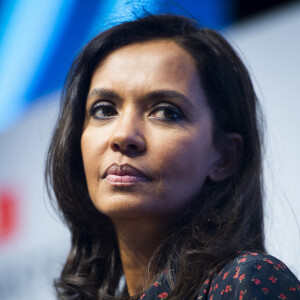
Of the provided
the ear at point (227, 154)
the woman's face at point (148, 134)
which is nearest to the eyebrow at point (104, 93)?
the woman's face at point (148, 134)

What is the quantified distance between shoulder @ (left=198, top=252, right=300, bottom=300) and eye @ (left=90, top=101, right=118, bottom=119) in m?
0.62

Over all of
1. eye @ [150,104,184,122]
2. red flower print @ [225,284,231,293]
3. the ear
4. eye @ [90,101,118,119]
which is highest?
eye @ [90,101,118,119]

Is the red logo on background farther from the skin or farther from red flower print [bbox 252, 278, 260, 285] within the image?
red flower print [bbox 252, 278, 260, 285]

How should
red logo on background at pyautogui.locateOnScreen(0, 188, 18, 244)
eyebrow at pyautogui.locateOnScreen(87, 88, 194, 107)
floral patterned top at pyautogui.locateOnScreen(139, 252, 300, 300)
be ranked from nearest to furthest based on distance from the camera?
floral patterned top at pyautogui.locateOnScreen(139, 252, 300, 300) < eyebrow at pyautogui.locateOnScreen(87, 88, 194, 107) < red logo on background at pyautogui.locateOnScreen(0, 188, 18, 244)

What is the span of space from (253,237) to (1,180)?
2.65 metres

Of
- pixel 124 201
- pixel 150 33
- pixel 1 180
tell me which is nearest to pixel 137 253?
pixel 124 201

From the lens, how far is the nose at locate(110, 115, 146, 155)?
5.03 ft

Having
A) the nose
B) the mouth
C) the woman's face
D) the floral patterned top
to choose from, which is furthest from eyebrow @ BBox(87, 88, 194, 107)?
the floral patterned top

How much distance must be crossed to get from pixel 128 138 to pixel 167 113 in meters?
0.18

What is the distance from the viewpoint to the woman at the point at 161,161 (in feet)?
5.03

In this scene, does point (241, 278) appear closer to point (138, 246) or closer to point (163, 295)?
point (163, 295)

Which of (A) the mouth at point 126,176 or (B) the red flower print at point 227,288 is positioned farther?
(A) the mouth at point 126,176

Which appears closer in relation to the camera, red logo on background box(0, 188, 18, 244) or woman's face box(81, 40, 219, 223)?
woman's face box(81, 40, 219, 223)

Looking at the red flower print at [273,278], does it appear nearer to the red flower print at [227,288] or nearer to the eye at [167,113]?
the red flower print at [227,288]
